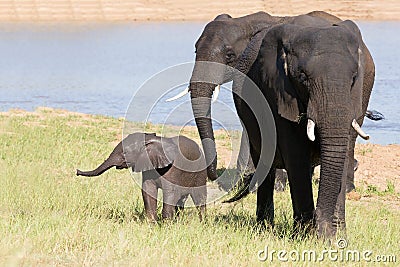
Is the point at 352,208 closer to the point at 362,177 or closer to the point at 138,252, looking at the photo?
the point at 362,177

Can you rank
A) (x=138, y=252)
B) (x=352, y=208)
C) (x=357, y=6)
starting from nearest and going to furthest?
(x=138, y=252), (x=352, y=208), (x=357, y=6)

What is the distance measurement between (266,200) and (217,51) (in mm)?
1864

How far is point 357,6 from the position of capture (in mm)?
49812

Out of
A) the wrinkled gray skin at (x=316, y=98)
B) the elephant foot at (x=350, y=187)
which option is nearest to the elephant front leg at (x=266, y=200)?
the wrinkled gray skin at (x=316, y=98)

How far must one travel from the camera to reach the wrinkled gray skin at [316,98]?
6.52 meters

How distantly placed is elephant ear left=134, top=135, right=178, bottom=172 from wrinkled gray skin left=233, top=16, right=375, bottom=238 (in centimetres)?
122

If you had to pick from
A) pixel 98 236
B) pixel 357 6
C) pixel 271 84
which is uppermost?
pixel 271 84

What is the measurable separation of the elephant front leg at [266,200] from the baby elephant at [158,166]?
0.56 metres

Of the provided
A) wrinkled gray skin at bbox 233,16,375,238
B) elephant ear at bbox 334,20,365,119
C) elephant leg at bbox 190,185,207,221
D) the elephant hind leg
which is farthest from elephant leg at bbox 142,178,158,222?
elephant ear at bbox 334,20,365,119

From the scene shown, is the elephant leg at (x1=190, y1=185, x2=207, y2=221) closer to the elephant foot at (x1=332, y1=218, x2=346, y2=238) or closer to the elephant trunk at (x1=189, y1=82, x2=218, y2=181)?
the elephant trunk at (x1=189, y1=82, x2=218, y2=181)

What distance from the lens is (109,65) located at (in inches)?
1264

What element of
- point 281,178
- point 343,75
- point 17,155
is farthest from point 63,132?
point 343,75

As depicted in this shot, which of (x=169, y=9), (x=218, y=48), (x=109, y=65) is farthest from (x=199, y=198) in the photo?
(x=169, y=9)

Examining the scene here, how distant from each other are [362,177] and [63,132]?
4.86 metres
